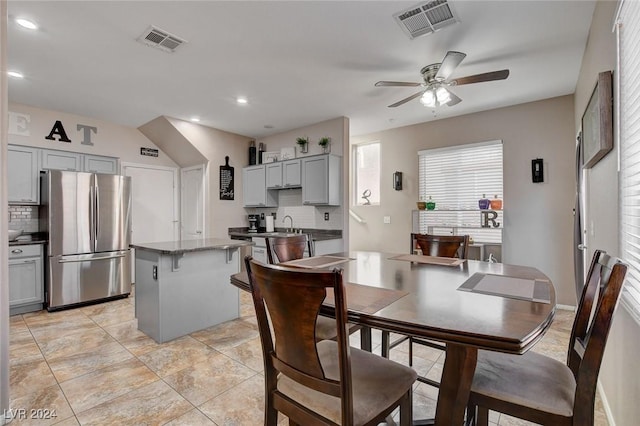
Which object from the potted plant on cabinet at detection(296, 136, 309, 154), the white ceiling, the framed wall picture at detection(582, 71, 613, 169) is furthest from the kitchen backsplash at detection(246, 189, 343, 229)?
the framed wall picture at detection(582, 71, 613, 169)

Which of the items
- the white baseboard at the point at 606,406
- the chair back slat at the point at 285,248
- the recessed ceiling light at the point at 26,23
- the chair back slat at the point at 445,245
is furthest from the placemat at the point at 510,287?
the recessed ceiling light at the point at 26,23

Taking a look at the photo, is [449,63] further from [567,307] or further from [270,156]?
[270,156]

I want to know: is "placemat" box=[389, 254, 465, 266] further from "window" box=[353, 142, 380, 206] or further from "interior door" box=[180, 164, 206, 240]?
"interior door" box=[180, 164, 206, 240]

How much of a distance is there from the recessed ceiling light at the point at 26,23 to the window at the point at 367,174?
447 centimetres

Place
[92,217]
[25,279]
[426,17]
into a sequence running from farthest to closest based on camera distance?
[92,217] < [25,279] < [426,17]

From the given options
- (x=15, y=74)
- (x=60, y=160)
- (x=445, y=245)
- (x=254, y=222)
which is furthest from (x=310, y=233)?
(x=15, y=74)

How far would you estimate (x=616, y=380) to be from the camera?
5.72 ft

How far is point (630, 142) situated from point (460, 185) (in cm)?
311

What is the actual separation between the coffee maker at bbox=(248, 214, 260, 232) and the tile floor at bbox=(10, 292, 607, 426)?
257 cm

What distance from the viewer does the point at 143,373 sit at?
2357 mm

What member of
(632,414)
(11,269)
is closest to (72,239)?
(11,269)

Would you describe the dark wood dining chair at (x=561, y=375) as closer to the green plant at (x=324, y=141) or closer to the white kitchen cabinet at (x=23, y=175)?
the green plant at (x=324, y=141)

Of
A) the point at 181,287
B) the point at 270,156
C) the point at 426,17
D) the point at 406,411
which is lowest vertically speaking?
the point at 406,411

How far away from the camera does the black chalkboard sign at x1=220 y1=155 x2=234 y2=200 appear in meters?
5.47
